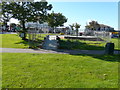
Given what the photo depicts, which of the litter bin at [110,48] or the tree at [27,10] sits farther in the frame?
the tree at [27,10]

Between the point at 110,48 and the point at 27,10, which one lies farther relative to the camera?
the point at 27,10

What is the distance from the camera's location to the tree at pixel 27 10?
1836cm

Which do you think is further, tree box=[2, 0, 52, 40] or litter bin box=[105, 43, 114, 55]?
tree box=[2, 0, 52, 40]

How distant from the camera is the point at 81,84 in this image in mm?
4445

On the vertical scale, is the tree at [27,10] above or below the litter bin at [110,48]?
above

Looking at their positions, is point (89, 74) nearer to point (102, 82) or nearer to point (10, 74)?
point (102, 82)

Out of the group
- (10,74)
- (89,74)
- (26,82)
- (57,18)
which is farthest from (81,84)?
(57,18)

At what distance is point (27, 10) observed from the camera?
63.1 ft

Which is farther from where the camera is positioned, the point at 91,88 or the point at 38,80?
the point at 38,80

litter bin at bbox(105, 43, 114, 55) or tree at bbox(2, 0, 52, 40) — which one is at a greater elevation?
tree at bbox(2, 0, 52, 40)

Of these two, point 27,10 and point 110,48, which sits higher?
point 27,10

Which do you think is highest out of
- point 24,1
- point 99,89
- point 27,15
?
point 24,1

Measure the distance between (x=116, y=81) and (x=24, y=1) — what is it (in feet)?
55.7

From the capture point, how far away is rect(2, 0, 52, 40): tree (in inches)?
723
